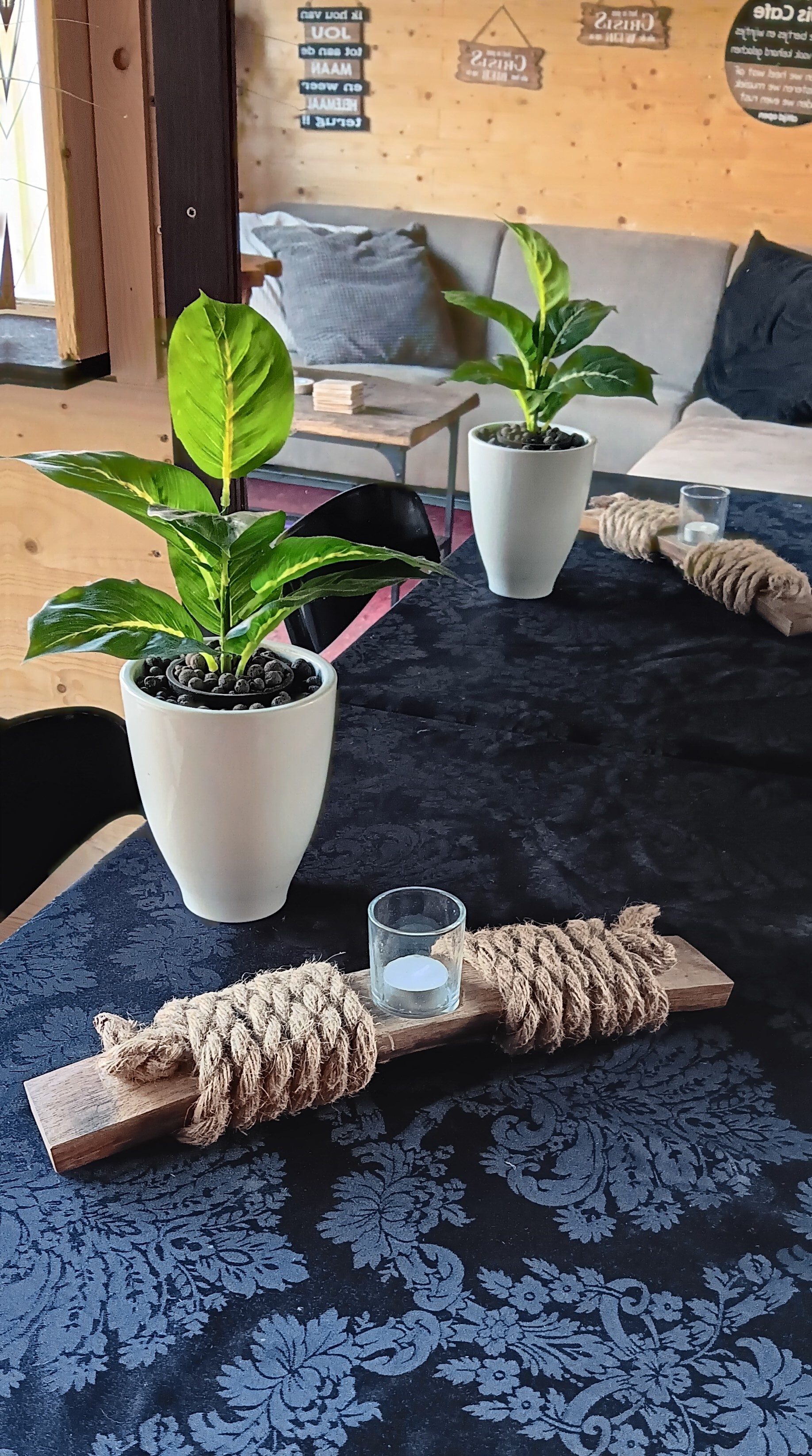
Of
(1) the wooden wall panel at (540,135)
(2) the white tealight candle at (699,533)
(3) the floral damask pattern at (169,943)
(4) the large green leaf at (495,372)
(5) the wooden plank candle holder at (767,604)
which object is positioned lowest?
(3) the floral damask pattern at (169,943)

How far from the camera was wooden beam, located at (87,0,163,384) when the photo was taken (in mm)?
1146

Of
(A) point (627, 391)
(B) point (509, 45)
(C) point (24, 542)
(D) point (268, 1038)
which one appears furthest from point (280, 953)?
(C) point (24, 542)

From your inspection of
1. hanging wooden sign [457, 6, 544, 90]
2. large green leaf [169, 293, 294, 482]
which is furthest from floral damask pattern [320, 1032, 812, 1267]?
hanging wooden sign [457, 6, 544, 90]

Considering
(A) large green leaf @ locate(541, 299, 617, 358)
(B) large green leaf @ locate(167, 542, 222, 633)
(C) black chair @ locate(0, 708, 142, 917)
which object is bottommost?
(C) black chair @ locate(0, 708, 142, 917)

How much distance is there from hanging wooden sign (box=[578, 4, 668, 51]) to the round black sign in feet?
0.18

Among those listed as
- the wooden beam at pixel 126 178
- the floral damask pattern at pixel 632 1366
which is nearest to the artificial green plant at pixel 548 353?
the wooden beam at pixel 126 178

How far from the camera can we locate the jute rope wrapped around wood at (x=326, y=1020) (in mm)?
576

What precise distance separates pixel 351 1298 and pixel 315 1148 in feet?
0.29

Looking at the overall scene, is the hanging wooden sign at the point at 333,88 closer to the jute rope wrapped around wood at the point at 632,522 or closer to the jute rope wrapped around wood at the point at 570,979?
the jute rope wrapped around wood at the point at 632,522

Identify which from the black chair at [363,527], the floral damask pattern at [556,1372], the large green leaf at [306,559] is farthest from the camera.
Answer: the black chair at [363,527]

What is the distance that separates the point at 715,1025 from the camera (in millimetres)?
680

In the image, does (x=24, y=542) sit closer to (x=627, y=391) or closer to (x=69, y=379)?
(x=69, y=379)

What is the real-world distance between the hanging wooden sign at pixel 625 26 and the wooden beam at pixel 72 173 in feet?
1.62

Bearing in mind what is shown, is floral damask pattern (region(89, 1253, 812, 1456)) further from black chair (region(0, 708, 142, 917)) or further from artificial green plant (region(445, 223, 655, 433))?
artificial green plant (region(445, 223, 655, 433))
